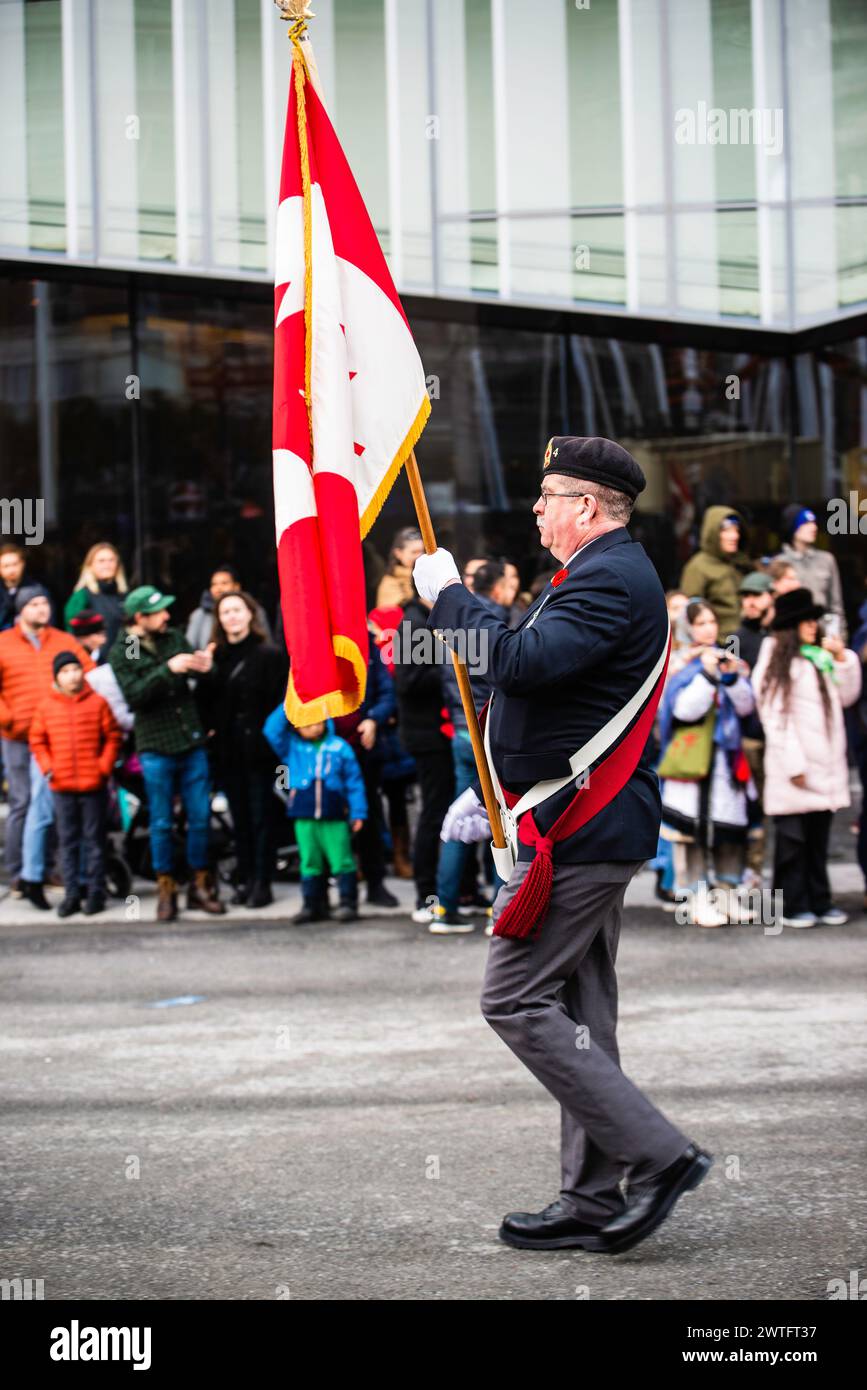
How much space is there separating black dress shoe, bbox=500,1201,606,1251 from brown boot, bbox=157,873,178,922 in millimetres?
5773

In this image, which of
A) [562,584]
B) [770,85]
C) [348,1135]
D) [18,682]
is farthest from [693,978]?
[770,85]

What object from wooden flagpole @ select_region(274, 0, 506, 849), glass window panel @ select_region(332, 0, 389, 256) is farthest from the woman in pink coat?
glass window panel @ select_region(332, 0, 389, 256)

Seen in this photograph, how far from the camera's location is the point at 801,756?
9758mm

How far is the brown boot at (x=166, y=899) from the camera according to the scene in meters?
10.5

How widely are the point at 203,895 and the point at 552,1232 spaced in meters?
6.00

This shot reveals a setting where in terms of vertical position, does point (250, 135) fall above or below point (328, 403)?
above

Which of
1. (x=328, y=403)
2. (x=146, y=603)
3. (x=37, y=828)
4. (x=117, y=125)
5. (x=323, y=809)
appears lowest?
(x=37, y=828)

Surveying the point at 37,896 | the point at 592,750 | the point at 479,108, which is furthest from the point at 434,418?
the point at 592,750

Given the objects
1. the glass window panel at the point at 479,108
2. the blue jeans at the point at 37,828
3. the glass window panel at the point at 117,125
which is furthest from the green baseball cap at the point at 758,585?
the glass window panel at the point at 117,125

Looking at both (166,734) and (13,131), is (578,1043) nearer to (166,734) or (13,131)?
(166,734)

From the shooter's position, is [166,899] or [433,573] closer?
[433,573]

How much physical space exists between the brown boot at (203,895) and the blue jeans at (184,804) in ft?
0.22

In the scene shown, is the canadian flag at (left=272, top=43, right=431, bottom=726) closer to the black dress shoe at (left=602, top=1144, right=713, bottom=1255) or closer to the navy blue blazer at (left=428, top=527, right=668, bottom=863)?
the navy blue blazer at (left=428, top=527, right=668, bottom=863)

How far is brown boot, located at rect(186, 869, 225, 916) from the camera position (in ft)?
34.8
